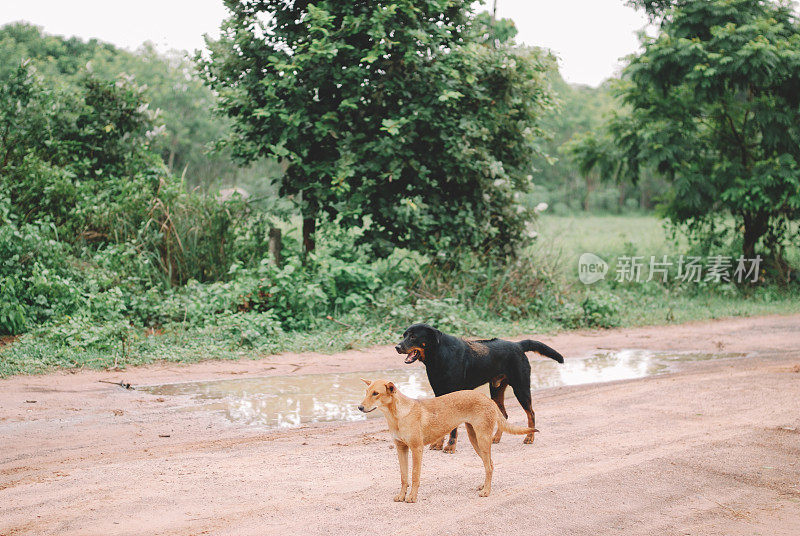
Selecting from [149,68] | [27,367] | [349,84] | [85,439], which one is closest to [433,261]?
[349,84]

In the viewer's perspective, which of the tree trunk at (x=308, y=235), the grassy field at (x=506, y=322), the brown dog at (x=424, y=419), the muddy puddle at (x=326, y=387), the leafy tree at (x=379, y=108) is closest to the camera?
the brown dog at (x=424, y=419)

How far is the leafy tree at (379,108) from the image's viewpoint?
11.8 metres

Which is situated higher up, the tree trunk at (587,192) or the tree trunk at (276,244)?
the tree trunk at (587,192)

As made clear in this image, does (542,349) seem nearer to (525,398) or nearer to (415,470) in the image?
(525,398)

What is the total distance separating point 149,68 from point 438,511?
40.4 m

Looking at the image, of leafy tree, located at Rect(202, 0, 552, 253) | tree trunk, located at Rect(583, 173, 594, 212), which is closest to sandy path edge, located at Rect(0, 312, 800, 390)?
leafy tree, located at Rect(202, 0, 552, 253)

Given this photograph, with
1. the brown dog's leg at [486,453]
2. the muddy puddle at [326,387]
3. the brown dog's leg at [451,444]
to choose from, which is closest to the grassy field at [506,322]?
the muddy puddle at [326,387]

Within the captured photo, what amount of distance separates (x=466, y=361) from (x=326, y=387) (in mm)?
2980

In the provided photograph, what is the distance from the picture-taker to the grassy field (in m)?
9.02

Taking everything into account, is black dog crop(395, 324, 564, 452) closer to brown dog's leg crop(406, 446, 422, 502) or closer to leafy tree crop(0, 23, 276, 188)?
brown dog's leg crop(406, 446, 422, 502)

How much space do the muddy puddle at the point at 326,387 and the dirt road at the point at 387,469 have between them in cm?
31

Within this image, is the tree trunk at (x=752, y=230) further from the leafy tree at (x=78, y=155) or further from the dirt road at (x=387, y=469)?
the leafy tree at (x=78, y=155)
